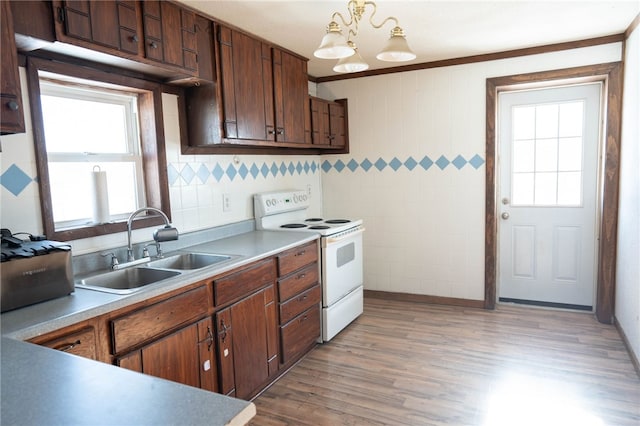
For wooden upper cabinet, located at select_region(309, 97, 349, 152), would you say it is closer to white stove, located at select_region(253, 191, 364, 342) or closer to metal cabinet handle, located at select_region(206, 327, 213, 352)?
white stove, located at select_region(253, 191, 364, 342)

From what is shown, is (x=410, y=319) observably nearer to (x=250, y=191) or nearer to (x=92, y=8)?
(x=250, y=191)

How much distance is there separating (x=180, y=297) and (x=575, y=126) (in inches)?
139

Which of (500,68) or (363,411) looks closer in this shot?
(363,411)

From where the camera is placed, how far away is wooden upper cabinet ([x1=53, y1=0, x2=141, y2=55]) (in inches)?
69.8

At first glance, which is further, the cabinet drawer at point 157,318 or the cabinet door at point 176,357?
the cabinet door at point 176,357

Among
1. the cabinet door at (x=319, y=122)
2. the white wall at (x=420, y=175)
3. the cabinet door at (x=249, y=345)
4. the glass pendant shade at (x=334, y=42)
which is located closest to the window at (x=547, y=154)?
the white wall at (x=420, y=175)

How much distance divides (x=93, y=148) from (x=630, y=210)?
3.52 metres

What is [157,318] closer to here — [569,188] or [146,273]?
[146,273]

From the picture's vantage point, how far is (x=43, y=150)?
78.6 inches

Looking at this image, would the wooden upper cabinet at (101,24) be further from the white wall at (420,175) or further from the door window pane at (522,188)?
the door window pane at (522,188)

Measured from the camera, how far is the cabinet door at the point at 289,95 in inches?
127

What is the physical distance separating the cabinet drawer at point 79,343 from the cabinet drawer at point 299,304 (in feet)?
4.37

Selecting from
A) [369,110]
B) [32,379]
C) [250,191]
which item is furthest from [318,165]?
[32,379]

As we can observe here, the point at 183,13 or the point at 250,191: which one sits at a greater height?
the point at 183,13
